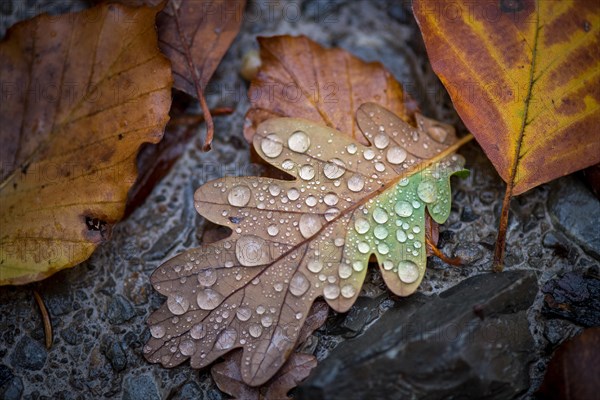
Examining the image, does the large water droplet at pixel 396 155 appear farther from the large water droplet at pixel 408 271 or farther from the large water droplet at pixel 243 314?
the large water droplet at pixel 243 314

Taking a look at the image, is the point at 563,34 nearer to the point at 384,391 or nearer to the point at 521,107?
the point at 521,107

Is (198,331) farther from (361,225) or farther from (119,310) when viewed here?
(361,225)

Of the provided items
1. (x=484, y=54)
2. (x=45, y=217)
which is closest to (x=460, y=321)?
(x=484, y=54)

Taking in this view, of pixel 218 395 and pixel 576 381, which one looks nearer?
pixel 576 381

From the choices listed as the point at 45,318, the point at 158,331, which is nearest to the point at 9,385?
the point at 45,318

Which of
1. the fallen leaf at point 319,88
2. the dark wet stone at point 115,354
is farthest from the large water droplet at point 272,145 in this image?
the dark wet stone at point 115,354
